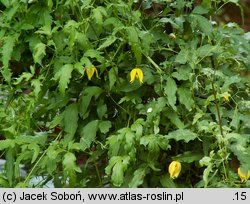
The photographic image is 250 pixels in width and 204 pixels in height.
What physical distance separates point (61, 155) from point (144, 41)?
58 centimetres

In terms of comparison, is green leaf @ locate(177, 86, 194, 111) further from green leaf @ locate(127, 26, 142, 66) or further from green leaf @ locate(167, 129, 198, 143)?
green leaf @ locate(127, 26, 142, 66)

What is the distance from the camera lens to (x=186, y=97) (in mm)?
2279

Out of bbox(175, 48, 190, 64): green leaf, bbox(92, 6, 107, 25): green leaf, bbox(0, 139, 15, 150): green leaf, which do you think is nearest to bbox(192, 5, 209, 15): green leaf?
bbox(175, 48, 190, 64): green leaf

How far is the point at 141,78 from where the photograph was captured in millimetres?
2252

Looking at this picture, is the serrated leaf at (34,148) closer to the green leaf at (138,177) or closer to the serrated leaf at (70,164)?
the serrated leaf at (70,164)

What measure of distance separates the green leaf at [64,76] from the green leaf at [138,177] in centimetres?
43

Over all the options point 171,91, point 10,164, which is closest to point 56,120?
point 10,164

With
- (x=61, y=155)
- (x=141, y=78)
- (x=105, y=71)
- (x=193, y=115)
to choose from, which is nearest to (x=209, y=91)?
(x=193, y=115)

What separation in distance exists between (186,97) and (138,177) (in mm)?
371

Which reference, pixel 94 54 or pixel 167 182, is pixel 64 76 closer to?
pixel 94 54

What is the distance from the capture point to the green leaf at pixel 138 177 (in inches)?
86.8

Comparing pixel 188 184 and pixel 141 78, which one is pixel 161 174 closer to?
pixel 188 184

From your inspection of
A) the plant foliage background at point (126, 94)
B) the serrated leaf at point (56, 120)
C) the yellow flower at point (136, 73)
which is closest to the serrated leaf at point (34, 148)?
the plant foliage background at point (126, 94)
